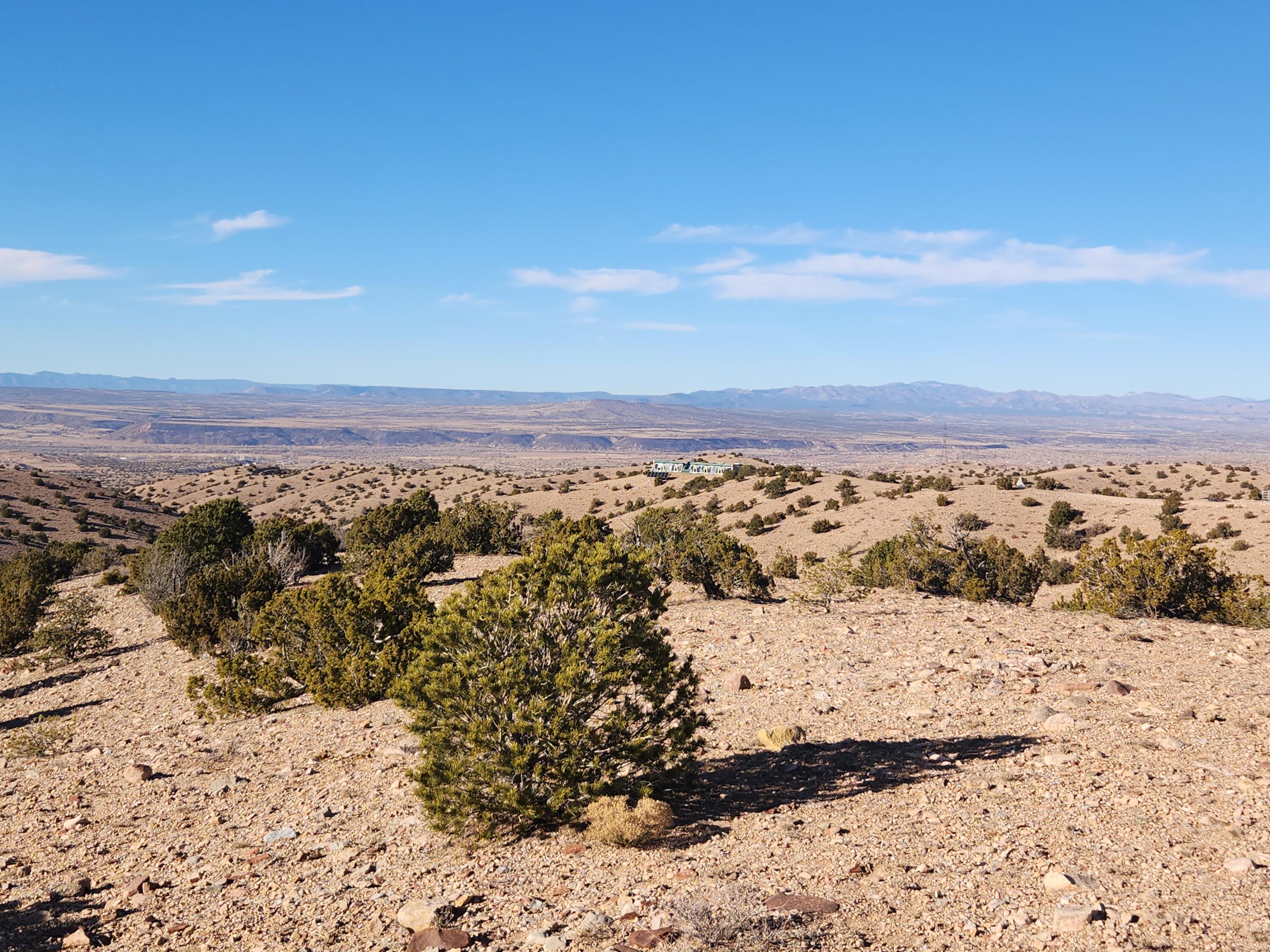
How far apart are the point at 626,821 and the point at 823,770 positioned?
310 cm

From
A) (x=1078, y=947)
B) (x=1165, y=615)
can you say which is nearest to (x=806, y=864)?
(x=1078, y=947)

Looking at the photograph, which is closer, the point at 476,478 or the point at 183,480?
the point at 476,478

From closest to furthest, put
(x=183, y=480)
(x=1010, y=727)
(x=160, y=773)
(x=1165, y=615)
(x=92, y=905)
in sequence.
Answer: (x=92, y=905) < (x=1010, y=727) < (x=160, y=773) < (x=1165, y=615) < (x=183, y=480)

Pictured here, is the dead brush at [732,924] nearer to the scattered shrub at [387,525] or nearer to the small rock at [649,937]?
the small rock at [649,937]

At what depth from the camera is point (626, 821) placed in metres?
7.83

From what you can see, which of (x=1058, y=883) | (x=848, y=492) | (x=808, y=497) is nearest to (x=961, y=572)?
(x=1058, y=883)

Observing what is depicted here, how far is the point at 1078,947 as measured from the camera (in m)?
5.66

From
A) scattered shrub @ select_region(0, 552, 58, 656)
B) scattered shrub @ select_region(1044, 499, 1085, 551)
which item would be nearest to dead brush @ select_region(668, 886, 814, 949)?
scattered shrub @ select_region(0, 552, 58, 656)

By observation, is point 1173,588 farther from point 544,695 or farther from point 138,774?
point 138,774

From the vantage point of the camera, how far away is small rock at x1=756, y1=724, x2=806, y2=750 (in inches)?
425

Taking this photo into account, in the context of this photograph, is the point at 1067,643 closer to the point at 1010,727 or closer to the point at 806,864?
the point at 1010,727

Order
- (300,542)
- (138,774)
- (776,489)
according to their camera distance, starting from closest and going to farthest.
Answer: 1. (138,774)
2. (300,542)
3. (776,489)

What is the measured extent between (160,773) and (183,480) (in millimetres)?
96417

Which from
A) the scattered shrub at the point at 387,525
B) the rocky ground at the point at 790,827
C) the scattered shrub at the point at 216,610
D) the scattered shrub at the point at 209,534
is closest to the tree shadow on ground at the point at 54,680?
the scattered shrub at the point at 216,610
